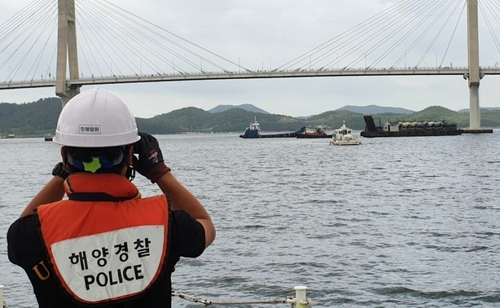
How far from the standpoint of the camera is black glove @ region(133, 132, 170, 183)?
5.74 ft

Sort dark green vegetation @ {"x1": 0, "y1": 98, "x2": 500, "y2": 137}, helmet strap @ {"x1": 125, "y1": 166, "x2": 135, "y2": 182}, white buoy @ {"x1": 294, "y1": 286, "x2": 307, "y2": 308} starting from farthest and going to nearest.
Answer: dark green vegetation @ {"x1": 0, "y1": 98, "x2": 500, "y2": 137} → white buoy @ {"x1": 294, "y1": 286, "x2": 307, "y2": 308} → helmet strap @ {"x1": 125, "y1": 166, "x2": 135, "y2": 182}

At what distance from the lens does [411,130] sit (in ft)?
307

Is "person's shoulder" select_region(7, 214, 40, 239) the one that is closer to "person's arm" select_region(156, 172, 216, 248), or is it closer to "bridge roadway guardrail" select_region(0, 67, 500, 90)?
"person's arm" select_region(156, 172, 216, 248)

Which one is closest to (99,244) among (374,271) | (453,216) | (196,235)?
(196,235)

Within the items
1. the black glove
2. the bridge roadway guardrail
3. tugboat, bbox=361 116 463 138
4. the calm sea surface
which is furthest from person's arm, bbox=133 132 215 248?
tugboat, bbox=361 116 463 138

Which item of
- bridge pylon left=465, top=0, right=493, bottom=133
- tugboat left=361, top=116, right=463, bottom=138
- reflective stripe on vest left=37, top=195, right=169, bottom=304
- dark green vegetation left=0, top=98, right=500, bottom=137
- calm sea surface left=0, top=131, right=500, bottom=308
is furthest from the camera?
dark green vegetation left=0, top=98, right=500, bottom=137

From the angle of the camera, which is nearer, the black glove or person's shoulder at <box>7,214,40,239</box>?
person's shoulder at <box>7,214,40,239</box>

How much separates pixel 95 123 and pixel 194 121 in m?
178

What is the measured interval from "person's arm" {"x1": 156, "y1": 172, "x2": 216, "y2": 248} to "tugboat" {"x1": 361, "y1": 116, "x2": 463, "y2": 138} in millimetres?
90722

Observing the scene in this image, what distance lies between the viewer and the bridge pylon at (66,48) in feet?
232

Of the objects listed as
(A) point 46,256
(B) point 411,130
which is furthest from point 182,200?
(B) point 411,130

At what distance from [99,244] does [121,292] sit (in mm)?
129

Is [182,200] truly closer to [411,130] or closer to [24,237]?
[24,237]

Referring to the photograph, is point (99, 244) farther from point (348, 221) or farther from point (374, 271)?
point (348, 221)
